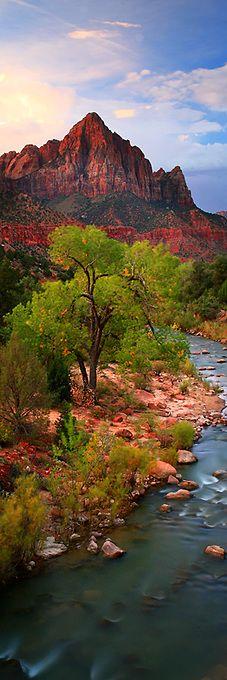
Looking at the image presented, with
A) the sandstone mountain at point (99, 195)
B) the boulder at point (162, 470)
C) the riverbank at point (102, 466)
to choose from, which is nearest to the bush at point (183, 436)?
the riverbank at point (102, 466)

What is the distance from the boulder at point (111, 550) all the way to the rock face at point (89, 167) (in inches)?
6256

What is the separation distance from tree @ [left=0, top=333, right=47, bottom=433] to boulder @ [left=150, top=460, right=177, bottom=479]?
3052 mm

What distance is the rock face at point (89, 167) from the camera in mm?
165875

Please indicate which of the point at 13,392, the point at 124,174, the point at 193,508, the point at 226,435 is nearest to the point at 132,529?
the point at 193,508

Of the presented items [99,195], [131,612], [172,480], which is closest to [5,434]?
[172,480]

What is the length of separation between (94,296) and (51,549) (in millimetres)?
9029

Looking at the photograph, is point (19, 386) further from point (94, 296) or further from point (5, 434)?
point (94, 296)

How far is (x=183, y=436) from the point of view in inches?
549

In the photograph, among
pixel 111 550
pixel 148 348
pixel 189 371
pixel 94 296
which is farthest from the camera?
pixel 189 371

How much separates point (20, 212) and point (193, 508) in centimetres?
Answer: 8595

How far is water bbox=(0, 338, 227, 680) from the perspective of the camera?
6078mm

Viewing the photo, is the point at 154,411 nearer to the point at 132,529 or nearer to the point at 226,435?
the point at 226,435

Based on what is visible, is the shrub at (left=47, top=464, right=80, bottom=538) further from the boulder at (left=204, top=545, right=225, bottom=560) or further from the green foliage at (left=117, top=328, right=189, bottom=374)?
the green foliage at (left=117, top=328, right=189, bottom=374)

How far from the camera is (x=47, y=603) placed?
284 inches
